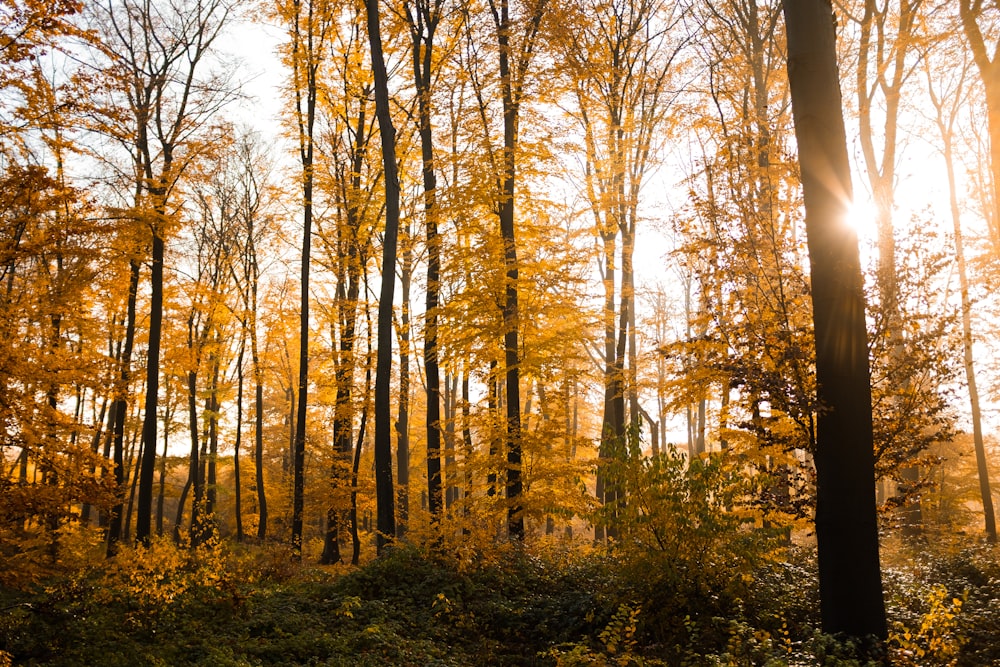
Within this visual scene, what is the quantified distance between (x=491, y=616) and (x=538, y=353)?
488cm

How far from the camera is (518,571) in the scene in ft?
29.8

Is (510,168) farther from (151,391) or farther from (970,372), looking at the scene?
(970,372)

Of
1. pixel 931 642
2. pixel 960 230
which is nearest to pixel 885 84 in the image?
pixel 960 230

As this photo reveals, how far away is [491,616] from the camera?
7867mm

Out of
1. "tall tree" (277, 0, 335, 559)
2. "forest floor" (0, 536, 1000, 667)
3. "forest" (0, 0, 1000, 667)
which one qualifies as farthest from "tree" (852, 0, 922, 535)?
"tall tree" (277, 0, 335, 559)

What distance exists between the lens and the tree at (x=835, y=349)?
5.38 metres

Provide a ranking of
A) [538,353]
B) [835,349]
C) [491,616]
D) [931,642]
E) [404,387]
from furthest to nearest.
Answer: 1. [404,387]
2. [538,353]
3. [491,616]
4. [835,349]
5. [931,642]

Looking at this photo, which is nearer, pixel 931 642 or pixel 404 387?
pixel 931 642

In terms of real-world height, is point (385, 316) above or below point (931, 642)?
above

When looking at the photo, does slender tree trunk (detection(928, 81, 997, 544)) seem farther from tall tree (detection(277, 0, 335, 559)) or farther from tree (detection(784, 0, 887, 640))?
tall tree (detection(277, 0, 335, 559))

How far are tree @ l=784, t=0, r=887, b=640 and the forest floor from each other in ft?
1.73

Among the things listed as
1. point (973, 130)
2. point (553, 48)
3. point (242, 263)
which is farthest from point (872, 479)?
point (242, 263)

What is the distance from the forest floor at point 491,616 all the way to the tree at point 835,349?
528 mm

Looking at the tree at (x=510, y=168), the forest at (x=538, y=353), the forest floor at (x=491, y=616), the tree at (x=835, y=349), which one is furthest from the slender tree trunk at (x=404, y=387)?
the tree at (x=835, y=349)
